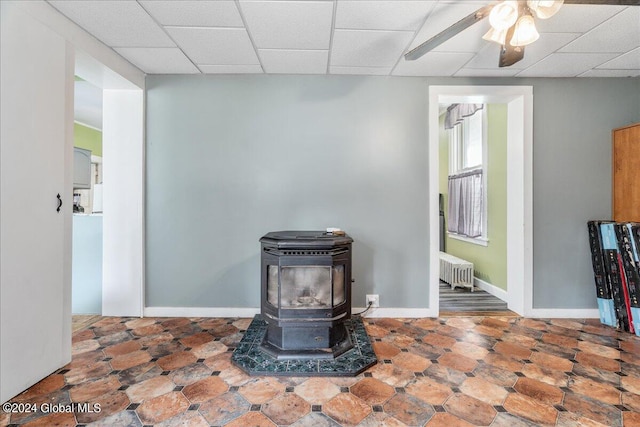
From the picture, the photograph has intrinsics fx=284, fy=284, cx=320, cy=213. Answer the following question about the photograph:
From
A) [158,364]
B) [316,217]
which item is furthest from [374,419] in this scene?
[316,217]

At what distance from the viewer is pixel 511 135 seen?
120 inches

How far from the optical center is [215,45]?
2.33 m

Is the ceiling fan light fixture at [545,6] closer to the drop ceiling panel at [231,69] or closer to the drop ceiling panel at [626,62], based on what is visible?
the drop ceiling panel at [626,62]

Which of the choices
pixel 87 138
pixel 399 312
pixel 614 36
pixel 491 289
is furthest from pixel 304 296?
pixel 87 138

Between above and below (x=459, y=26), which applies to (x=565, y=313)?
below

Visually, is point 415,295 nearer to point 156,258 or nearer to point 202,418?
point 202,418

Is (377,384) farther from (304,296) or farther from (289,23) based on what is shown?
(289,23)

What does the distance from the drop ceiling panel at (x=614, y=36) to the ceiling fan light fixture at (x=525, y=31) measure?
1.06m

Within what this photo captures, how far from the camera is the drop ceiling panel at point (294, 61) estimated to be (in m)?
2.43

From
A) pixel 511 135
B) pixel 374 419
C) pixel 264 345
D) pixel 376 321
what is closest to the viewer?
pixel 374 419

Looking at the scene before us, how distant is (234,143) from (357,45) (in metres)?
1.45

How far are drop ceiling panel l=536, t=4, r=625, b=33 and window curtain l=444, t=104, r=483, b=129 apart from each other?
68.7 inches

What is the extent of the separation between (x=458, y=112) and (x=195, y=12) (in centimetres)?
373

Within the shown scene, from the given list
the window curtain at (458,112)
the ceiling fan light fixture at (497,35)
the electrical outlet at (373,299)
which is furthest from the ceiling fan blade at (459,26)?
the window curtain at (458,112)
